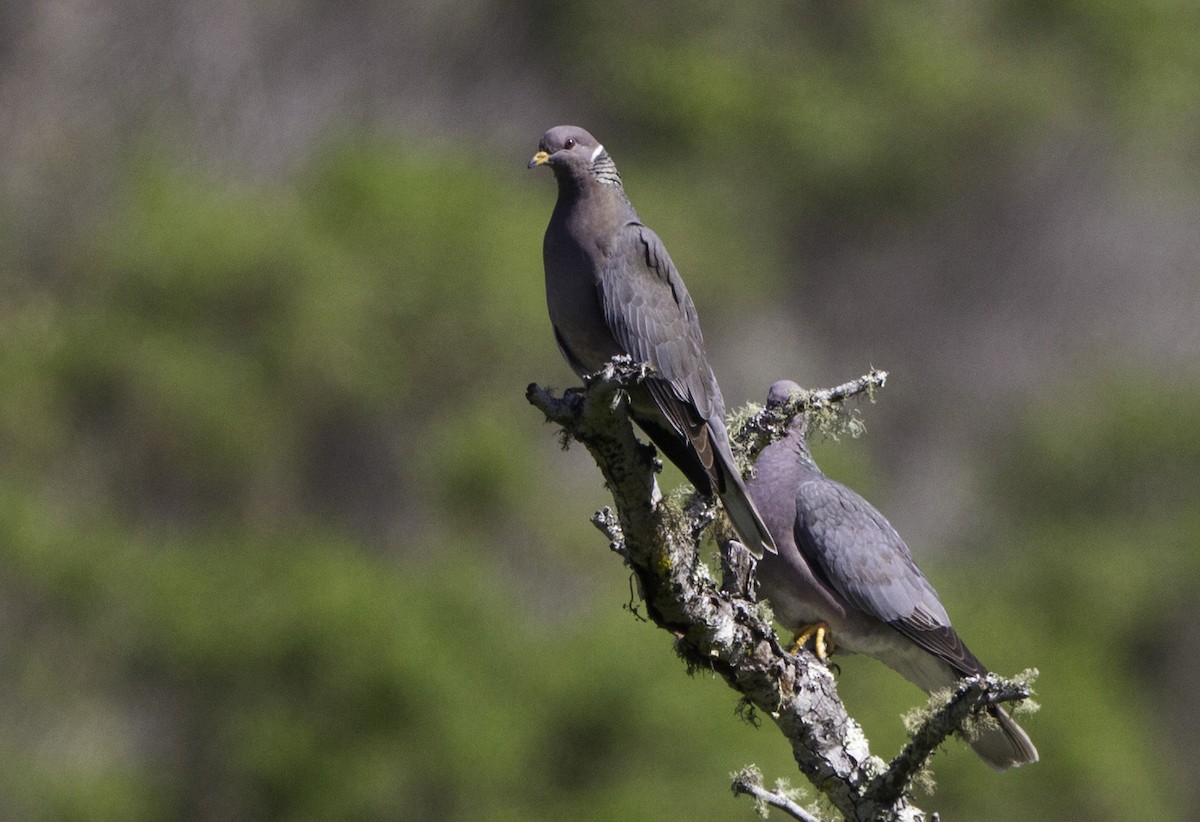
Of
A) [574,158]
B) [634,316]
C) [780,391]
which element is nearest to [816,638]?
[780,391]

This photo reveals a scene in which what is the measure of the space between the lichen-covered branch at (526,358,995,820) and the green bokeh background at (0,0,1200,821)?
4084mm

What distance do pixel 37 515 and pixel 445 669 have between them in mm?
3486

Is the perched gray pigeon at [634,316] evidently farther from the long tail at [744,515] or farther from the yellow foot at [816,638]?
the yellow foot at [816,638]

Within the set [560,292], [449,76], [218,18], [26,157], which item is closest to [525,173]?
[449,76]

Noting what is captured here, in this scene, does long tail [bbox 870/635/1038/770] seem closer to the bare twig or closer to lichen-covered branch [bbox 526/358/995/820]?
lichen-covered branch [bbox 526/358/995/820]

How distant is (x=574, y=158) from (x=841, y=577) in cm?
140

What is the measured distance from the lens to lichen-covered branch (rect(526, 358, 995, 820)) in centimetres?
426

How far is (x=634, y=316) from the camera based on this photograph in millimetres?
5086

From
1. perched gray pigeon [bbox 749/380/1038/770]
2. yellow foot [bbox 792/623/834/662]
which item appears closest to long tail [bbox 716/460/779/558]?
perched gray pigeon [bbox 749/380/1038/770]

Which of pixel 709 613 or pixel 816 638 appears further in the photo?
pixel 816 638

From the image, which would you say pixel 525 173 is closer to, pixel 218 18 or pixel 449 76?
pixel 449 76

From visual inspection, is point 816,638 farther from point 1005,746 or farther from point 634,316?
point 634,316

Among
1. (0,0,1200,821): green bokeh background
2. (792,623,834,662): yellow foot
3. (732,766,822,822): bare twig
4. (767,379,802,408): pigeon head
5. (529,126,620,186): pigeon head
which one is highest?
(0,0,1200,821): green bokeh background

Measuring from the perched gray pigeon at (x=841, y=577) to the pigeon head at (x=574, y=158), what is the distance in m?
0.79
